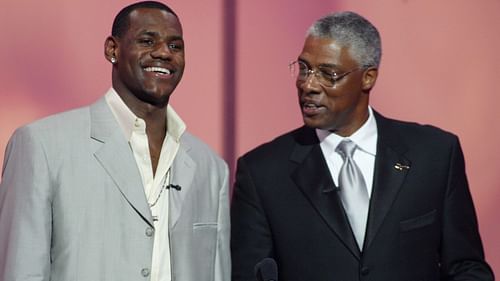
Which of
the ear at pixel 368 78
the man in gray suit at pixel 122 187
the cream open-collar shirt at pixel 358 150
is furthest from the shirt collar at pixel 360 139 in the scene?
the man in gray suit at pixel 122 187

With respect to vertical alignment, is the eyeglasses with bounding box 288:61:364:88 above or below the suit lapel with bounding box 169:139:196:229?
above

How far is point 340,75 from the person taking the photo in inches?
134

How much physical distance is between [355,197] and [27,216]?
1.01 m

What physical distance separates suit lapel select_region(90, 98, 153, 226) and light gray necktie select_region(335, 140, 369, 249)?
2.13 feet

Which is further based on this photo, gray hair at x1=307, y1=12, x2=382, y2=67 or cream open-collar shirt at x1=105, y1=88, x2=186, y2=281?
gray hair at x1=307, y1=12, x2=382, y2=67

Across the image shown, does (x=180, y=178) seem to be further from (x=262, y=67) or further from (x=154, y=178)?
(x=262, y=67)

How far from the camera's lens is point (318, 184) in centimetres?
342

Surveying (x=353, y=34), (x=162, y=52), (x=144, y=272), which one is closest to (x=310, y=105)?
(x=353, y=34)

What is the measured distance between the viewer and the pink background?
3885mm

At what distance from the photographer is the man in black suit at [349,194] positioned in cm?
336

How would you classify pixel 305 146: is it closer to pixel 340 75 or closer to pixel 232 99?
pixel 340 75

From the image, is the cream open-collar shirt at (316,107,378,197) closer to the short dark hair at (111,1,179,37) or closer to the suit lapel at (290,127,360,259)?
the suit lapel at (290,127,360,259)

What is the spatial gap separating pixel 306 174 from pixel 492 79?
1233 mm

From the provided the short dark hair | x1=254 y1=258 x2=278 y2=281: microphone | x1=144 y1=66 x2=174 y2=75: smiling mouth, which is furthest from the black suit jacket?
the short dark hair
